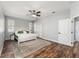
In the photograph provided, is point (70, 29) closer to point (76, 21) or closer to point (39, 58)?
point (76, 21)

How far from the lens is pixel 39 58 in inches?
101

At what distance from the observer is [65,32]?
15.5ft

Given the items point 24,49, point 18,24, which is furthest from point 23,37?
point 18,24

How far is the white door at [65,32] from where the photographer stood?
174 inches

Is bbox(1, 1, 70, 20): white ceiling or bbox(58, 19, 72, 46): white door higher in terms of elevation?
bbox(1, 1, 70, 20): white ceiling

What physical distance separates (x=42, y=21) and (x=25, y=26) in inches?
99.1

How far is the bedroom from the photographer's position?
3555 millimetres

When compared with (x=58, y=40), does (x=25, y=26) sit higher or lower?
higher

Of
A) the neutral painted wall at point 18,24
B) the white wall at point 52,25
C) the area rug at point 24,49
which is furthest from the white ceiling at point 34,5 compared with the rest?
the neutral painted wall at point 18,24

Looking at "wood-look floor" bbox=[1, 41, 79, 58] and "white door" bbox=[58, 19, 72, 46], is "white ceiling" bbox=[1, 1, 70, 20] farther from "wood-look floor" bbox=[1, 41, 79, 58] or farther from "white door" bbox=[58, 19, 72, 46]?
"wood-look floor" bbox=[1, 41, 79, 58]

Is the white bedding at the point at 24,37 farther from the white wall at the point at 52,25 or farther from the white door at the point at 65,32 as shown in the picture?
the white door at the point at 65,32

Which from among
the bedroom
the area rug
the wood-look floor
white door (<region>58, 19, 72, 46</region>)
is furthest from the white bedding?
white door (<region>58, 19, 72, 46</region>)

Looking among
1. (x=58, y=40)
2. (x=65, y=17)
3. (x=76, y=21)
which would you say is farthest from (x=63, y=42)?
(x=76, y=21)

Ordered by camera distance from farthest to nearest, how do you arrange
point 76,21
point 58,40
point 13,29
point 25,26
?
point 25,26 < point 13,29 < point 76,21 < point 58,40
